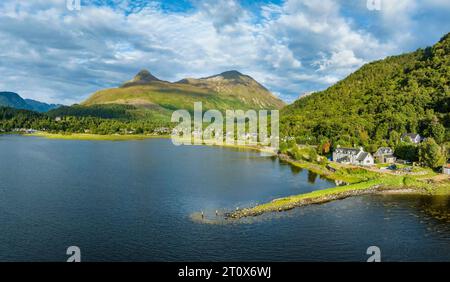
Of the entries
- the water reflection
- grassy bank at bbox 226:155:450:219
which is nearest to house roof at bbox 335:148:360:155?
grassy bank at bbox 226:155:450:219

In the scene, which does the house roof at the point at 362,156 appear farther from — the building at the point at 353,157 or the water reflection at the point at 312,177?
the water reflection at the point at 312,177

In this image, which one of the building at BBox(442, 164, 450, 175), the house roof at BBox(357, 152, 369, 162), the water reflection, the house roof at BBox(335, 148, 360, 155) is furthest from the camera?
the house roof at BBox(335, 148, 360, 155)

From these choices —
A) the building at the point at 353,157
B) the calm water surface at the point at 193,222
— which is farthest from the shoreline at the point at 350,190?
the building at the point at 353,157

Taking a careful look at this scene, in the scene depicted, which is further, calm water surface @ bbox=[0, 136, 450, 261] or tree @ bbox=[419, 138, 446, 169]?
tree @ bbox=[419, 138, 446, 169]

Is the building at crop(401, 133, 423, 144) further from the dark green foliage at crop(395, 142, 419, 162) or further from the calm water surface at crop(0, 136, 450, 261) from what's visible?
the calm water surface at crop(0, 136, 450, 261)

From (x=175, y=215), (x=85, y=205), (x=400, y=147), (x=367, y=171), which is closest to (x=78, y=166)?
(x=85, y=205)

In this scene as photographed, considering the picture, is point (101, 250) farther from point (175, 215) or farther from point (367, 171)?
point (367, 171)
